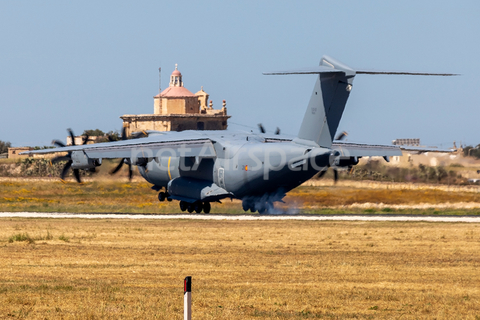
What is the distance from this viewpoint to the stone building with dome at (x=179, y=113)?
124 metres

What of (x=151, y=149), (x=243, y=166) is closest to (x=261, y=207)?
(x=243, y=166)

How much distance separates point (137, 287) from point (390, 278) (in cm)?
614

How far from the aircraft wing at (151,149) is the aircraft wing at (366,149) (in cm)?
792

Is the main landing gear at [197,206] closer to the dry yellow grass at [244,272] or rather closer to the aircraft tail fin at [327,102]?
the aircraft tail fin at [327,102]

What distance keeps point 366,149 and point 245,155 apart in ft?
29.3

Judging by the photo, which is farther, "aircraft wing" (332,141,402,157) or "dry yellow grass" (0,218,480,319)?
"aircraft wing" (332,141,402,157)

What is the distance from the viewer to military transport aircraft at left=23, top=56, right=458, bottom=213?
35.0 metres

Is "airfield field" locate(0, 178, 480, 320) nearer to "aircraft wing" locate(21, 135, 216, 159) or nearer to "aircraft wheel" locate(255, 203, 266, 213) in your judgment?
"aircraft wing" locate(21, 135, 216, 159)

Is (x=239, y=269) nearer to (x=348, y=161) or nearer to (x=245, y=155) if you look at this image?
(x=245, y=155)

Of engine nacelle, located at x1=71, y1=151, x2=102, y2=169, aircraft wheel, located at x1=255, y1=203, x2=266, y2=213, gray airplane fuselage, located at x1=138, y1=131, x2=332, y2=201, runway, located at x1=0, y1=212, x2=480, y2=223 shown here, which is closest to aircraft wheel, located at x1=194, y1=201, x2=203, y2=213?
A: gray airplane fuselage, located at x1=138, y1=131, x2=332, y2=201

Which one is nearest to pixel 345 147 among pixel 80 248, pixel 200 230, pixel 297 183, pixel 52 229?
pixel 297 183

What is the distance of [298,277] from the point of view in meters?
17.8

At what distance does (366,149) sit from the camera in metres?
44.0

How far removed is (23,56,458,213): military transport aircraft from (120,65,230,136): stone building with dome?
74492mm
